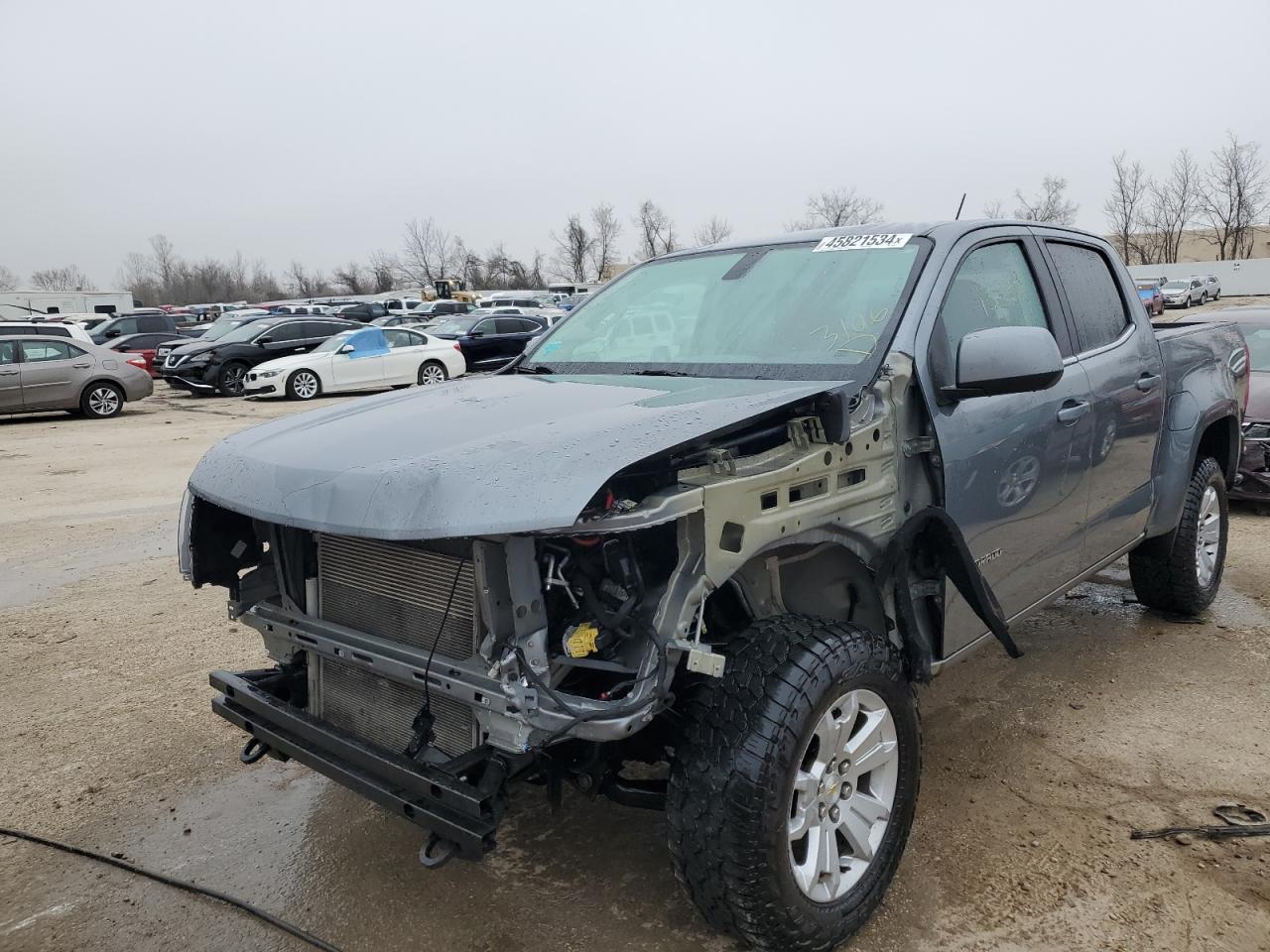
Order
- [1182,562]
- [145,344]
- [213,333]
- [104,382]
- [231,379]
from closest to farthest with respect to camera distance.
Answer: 1. [1182,562]
2. [104,382]
3. [231,379]
4. [213,333]
5. [145,344]

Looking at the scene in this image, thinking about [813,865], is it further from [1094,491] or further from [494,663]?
[1094,491]

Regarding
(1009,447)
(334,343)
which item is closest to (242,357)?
(334,343)

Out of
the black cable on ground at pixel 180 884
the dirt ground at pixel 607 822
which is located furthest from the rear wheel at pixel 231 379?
the black cable on ground at pixel 180 884

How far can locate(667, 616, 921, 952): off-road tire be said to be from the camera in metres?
2.23

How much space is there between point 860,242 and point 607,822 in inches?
86.7

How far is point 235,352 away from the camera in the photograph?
64.8 feet

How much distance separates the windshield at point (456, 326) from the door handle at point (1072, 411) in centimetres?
2056

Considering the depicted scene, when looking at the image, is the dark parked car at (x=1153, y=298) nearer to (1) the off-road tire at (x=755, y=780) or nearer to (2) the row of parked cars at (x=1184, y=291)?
(2) the row of parked cars at (x=1184, y=291)

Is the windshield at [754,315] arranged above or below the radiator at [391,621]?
above

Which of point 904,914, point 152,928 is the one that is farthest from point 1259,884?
point 152,928

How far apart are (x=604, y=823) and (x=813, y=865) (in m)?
0.96

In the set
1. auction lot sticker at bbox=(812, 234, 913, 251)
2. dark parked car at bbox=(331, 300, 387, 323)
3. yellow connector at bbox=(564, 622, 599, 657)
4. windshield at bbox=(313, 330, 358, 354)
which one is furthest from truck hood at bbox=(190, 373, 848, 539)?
dark parked car at bbox=(331, 300, 387, 323)

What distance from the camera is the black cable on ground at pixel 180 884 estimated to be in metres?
2.64

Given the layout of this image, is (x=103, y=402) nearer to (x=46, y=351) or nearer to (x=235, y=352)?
(x=46, y=351)
